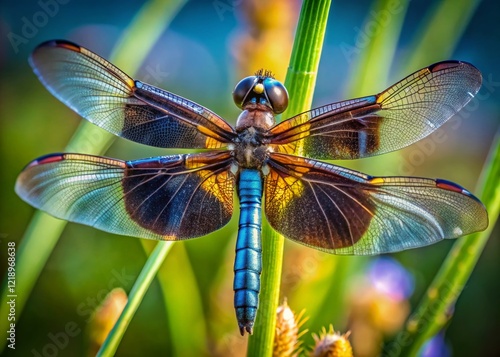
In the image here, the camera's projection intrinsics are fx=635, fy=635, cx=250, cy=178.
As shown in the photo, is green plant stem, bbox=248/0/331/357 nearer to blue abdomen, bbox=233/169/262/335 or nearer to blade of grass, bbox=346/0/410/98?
blue abdomen, bbox=233/169/262/335

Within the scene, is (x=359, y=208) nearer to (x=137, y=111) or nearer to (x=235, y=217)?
(x=137, y=111)

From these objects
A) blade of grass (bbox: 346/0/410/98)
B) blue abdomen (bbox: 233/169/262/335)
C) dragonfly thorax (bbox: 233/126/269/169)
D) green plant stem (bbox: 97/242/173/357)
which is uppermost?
blade of grass (bbox: 346/0/410/98)

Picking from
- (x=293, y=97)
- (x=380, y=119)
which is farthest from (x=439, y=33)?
(x=293, y=97)

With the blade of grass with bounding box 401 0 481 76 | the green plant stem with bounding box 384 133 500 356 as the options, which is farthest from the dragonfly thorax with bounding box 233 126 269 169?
the blade of grass with bounding box 401 0 481 76

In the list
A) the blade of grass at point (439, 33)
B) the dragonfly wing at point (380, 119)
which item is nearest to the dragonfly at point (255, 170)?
the dragonfly wing at point (380, 119)

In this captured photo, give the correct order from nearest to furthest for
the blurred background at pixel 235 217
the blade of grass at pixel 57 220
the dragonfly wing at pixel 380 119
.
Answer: the dragonfly wing at pixel 380 119, the blade of grass at pixel 57 220, the blurred background at pixel 235 217

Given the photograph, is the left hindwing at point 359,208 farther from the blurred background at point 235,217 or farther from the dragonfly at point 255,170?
the blurred background at point 235,217

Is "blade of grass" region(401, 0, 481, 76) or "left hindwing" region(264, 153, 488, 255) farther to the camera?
"blade of grass" region(401, 0, 481, 76)
